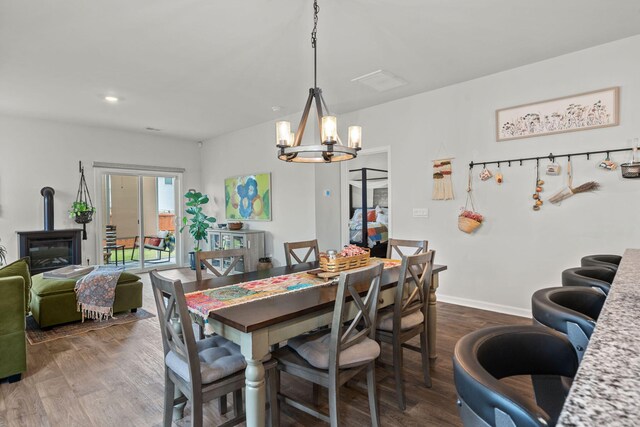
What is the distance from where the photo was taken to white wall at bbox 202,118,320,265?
5.76 meters

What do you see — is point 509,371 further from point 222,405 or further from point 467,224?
point 467,224

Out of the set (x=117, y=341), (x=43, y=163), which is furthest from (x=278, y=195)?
(x=43, y=163)

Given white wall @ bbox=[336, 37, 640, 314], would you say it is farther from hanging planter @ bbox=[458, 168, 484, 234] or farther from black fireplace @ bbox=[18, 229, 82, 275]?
black fireplace @ bbox=[18, 229, 82, 275]

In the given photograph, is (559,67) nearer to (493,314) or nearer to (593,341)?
(493,314)

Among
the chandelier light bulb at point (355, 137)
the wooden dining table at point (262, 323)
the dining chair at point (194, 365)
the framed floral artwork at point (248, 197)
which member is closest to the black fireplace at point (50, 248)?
the framed floral artwork at point (248, 197)

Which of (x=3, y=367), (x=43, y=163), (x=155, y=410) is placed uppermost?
(x=43, y=163)

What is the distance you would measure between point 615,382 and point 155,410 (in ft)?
8.04

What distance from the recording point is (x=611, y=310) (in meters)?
0.86

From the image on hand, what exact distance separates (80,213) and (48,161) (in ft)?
3.33

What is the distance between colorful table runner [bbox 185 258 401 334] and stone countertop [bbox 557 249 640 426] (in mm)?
1547

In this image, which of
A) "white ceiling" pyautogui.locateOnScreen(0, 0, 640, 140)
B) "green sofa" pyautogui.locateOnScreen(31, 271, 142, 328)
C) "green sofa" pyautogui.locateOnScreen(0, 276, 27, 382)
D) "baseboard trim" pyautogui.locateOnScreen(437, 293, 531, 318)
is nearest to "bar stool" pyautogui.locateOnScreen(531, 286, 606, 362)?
"white ceiling" pyautogui.locateOnScreen(0, 0, 640, 140)

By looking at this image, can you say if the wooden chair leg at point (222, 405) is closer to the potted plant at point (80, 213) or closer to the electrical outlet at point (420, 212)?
the electrical outlet at point (420, 212)

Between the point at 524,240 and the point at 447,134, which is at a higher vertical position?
the point at 447,134

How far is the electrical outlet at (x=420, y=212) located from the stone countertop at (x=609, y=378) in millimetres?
3814
